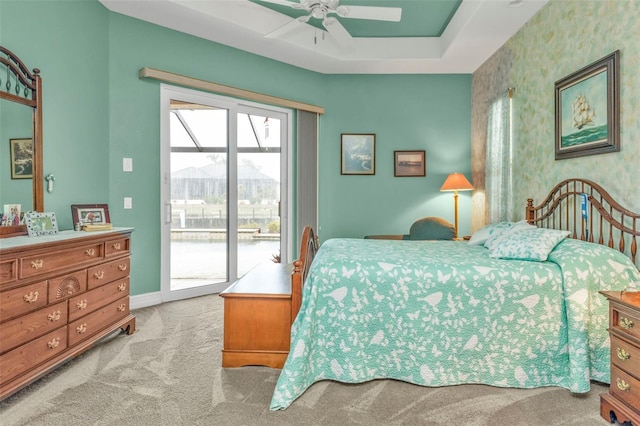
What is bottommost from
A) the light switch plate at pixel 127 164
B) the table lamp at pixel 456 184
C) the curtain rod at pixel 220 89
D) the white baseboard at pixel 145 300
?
the white baseboard at pixel 145 300

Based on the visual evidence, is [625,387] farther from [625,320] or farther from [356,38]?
[356,38]

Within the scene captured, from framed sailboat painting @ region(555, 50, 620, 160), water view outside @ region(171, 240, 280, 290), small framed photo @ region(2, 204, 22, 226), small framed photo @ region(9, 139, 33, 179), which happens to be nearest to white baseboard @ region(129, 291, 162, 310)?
water view outside @ region(171, 240, 280, 290)

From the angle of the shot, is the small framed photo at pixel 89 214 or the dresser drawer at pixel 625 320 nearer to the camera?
the dresser drawer at pixel 625 320

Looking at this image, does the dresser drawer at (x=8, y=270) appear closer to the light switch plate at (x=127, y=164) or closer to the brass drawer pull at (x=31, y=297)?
the brass drawer pull at (x=31, y=297)

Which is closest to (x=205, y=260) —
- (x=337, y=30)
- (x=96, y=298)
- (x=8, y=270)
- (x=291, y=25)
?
(x=96, y=298)

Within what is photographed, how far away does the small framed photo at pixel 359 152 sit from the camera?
496cm

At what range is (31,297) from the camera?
196 cm

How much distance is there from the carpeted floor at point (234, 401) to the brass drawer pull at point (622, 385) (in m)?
0.21

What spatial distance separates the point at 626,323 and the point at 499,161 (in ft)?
8.52

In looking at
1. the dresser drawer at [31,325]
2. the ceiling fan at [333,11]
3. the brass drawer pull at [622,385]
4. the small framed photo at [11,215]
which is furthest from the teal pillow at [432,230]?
the small framed photo at [11,215]

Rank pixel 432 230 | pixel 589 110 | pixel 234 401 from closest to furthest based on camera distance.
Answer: pixel 234 401, pixel 589 110, pixel 432 230

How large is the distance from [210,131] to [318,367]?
10.2ft

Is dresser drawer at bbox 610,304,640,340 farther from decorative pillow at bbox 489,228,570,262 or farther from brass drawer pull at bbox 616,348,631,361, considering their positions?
decorative pillow at bbox 489,228,570,262

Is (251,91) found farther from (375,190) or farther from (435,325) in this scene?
(435,325)
